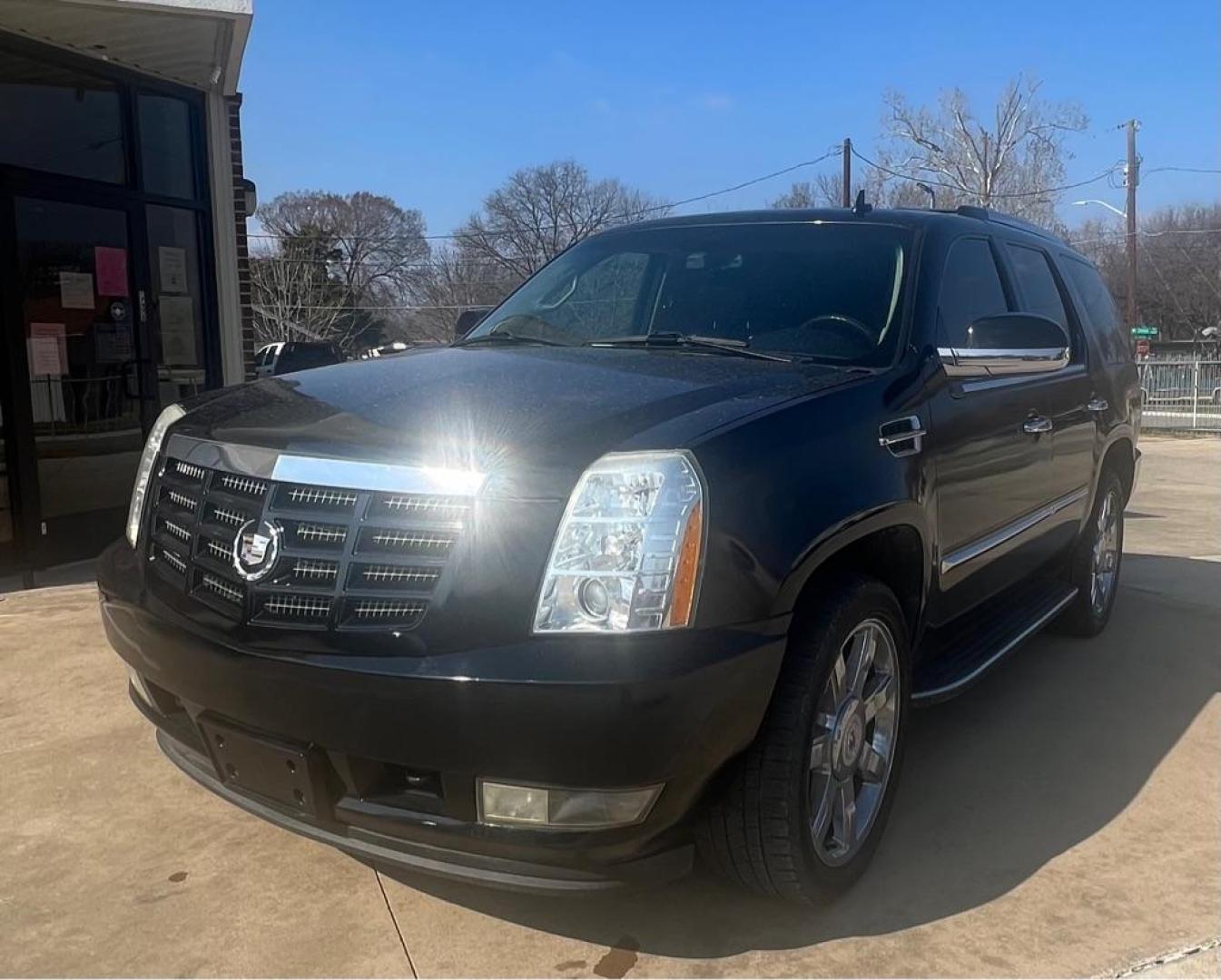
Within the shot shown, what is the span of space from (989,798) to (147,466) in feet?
9.08

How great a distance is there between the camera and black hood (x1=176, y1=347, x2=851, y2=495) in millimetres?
2266

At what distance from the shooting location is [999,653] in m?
3.56


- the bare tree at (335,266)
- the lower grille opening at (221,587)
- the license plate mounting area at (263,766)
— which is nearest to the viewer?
the license plate mounting area at (263,766)

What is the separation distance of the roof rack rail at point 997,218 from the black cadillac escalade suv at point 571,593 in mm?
921

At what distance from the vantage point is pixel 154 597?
2.62 metres

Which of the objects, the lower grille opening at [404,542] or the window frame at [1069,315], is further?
the window frame at [1069,315]

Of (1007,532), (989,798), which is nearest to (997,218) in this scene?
(1007,532)

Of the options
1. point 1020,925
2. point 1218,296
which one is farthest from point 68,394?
point 1218,296

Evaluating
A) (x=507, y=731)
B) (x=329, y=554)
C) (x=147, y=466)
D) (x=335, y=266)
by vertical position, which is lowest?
(x=507, y=731)

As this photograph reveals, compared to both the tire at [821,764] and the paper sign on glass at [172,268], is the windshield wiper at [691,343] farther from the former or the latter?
the paper sign on glass at [172,268]

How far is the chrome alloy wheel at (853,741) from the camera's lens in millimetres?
2619

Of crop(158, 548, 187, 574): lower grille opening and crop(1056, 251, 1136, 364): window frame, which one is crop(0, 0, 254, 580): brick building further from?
crop(1056, 251, 1136, 364): window frame

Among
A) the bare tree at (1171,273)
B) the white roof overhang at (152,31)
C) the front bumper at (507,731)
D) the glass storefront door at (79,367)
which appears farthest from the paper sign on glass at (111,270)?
the bare tree at (1171,273)

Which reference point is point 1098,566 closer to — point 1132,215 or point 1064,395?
point 1064,395
